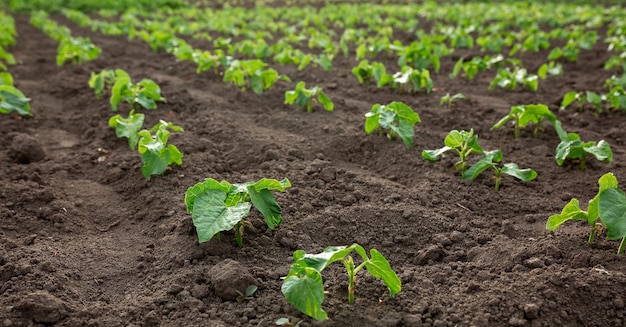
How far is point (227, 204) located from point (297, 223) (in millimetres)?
473

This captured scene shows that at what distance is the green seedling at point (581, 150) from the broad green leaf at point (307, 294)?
229 cm

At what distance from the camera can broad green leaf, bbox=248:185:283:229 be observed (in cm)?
276

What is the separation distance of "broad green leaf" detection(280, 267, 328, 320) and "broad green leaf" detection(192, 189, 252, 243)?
1.75ft

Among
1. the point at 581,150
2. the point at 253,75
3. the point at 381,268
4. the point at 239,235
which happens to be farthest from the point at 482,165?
the point at 253,75

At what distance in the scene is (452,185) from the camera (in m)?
3.51

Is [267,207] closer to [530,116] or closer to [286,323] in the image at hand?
[286,323]

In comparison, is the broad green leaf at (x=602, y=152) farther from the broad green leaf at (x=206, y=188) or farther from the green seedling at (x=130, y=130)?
the green seedling at (x=130, y=130)

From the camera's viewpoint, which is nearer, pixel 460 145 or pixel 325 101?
pixel 460 145

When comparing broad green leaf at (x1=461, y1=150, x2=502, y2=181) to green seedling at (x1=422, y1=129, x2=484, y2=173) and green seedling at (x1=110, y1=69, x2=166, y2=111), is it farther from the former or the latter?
green seedling at (x1=110, y1=69, x2=166, y2=111)

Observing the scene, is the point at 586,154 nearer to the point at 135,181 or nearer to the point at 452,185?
the point at 452,185

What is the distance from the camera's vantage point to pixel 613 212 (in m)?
2.45

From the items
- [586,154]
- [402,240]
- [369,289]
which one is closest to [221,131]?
[402,240]

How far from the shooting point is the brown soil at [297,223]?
240 cm

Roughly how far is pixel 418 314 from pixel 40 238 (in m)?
2.07
